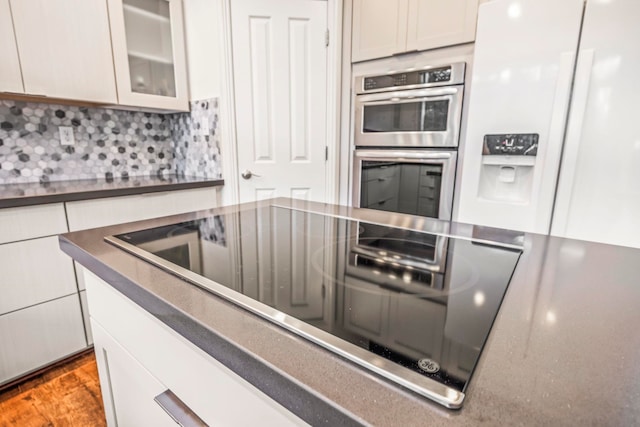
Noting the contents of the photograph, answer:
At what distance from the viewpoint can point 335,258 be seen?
73 centimetres

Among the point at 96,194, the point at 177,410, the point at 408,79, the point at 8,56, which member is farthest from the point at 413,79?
the point at 8,56

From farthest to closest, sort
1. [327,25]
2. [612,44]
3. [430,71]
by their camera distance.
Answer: [327,25] < [430,71] < [612,44]

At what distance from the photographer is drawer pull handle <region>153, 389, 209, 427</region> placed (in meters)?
0.55

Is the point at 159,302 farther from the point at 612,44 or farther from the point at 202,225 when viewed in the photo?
the point at 612,44

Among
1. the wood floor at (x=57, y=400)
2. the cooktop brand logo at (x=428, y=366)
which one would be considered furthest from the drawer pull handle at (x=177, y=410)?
the wood floor at (x=57, y=400)

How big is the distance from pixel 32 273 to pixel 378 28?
2.20 meters

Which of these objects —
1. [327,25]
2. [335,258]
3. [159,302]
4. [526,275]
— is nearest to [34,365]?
[159,302]

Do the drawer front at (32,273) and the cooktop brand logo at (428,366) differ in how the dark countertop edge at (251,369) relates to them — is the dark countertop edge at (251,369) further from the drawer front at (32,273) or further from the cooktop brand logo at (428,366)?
the drawer front at (32,273)

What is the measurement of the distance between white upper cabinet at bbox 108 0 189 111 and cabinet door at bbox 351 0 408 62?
3.78 ft

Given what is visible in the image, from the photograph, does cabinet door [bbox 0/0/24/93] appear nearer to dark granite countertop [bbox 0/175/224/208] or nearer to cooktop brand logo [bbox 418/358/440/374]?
dark granite countertop [bbox 0/175/224/208]

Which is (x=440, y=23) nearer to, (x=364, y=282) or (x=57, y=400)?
(x=364, y=282)

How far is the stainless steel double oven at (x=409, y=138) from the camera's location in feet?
5.90

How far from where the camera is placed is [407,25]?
185cm

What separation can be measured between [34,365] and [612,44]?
282cm
